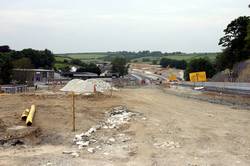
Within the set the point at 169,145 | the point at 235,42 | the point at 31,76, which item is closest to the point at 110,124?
the point at 169,145

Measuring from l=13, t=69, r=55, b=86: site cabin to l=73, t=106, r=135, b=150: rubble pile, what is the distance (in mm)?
66796

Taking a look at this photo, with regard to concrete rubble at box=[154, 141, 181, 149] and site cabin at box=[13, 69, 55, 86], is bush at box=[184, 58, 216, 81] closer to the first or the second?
site cabin at box=[13, 69, 55, 86]

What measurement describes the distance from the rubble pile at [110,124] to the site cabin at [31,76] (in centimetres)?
6680

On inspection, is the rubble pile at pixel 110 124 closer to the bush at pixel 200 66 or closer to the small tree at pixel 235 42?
the small tree at pixel 235 42

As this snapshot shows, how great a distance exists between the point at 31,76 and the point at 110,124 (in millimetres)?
95299

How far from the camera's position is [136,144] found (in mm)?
20188

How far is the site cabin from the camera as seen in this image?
4102 inches

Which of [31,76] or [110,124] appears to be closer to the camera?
[110,124]

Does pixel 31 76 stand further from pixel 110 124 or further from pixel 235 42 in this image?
pixel 110 124

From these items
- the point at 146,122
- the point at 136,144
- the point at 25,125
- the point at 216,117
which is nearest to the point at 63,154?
the point at 136,144

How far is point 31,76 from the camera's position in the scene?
11794 cm

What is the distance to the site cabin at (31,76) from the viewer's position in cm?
10419

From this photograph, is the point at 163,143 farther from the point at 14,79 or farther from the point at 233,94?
the point at 14,79

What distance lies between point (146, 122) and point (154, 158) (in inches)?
356
